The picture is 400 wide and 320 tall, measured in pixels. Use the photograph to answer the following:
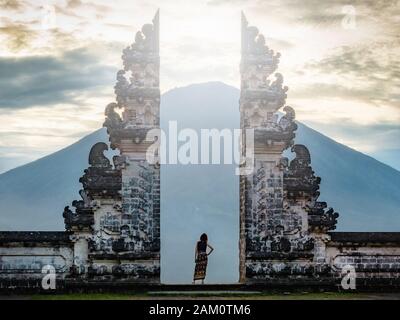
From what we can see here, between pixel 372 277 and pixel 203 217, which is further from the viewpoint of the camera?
pixel 203 217

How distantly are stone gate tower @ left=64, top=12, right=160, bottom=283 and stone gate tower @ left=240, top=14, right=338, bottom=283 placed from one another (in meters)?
2.36

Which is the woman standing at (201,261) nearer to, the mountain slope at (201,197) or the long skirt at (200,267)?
the long skirt at (200,267)

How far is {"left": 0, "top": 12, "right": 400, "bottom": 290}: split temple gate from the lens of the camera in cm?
2039

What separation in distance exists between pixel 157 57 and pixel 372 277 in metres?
7.89

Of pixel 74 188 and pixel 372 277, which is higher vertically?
pixel 74 188

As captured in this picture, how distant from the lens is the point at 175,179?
110 metres

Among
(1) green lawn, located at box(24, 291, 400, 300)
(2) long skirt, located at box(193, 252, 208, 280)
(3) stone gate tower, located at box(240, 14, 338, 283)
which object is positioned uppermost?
(3) stone gate tower, located at box(240, 14, 338, 283)

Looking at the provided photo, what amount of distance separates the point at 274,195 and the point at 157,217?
3053 mm

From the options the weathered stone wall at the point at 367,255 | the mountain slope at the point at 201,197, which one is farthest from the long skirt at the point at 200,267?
the mountain slope at the point at 201,197

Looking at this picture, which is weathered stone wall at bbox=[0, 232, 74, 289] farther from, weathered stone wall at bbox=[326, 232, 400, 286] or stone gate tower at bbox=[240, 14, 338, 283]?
weathered stone wall at bbox=[326, 232, 400, 286]

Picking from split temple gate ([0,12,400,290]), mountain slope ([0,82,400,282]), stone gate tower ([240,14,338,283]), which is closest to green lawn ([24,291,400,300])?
split temple gate ([0,12,400,290])
